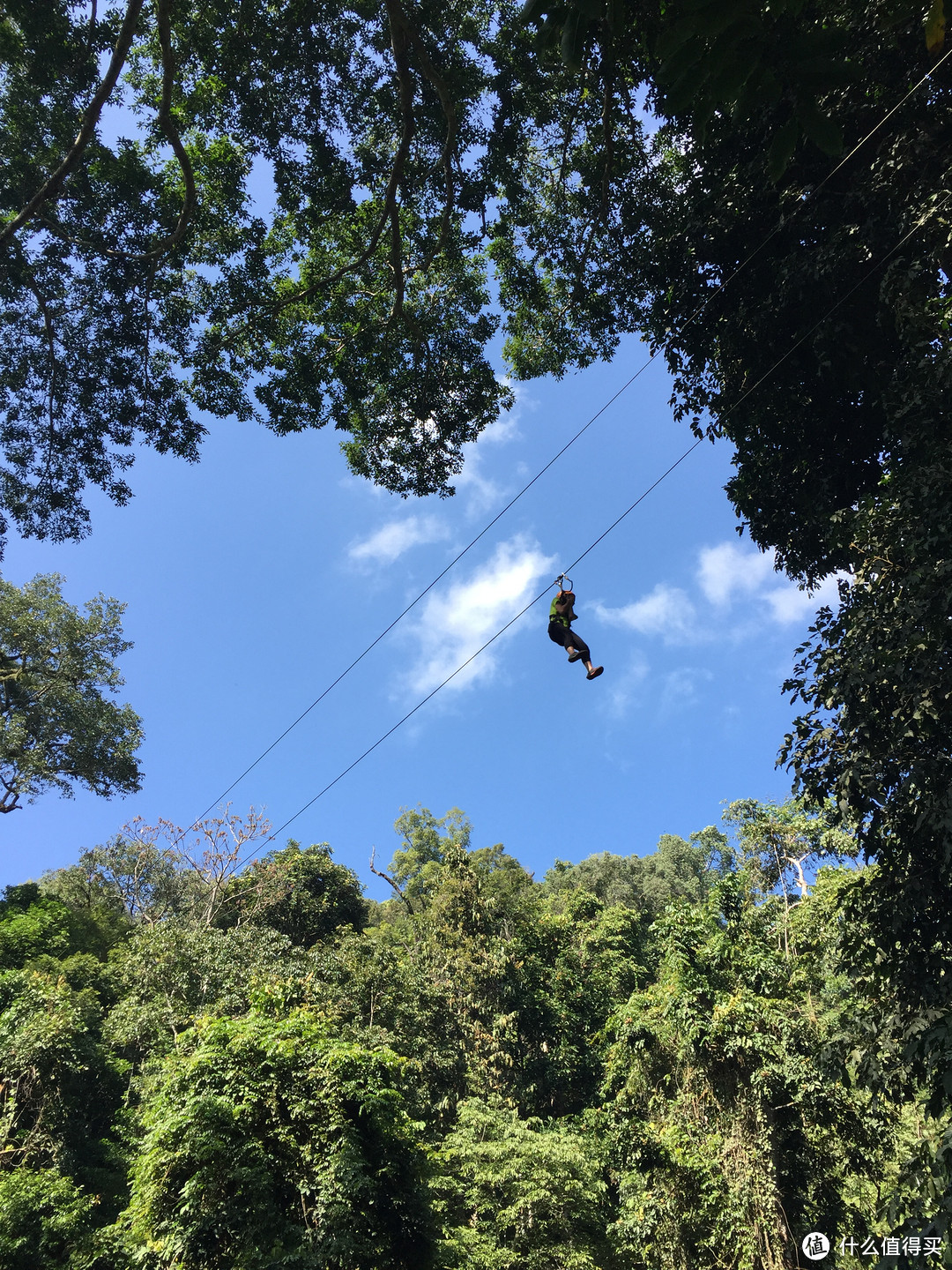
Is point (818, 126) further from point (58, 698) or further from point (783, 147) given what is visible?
point (58, 698)

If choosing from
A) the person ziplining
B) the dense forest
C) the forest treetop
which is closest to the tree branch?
the forest treetop

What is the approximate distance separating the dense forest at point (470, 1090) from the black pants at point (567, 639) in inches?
118

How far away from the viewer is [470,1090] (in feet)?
48.0

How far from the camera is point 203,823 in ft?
54.1

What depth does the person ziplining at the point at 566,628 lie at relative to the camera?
297 inches

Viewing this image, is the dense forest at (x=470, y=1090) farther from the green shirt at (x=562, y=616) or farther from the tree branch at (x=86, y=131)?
the tree branch at (x=86, y=131)

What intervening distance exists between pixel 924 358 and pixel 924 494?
1.15 m

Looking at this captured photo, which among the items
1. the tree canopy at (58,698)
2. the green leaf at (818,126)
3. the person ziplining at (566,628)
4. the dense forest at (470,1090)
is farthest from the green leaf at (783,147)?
the tree canopy at (58,698)

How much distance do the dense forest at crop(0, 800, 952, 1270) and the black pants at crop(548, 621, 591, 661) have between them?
118 inches

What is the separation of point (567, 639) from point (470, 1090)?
11.2 metres

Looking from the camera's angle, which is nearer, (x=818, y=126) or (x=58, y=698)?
(x=818, y=126)

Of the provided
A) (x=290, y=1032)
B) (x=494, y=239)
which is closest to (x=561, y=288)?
(x=494, y=239)

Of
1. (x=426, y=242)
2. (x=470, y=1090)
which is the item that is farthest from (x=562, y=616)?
(x=470, y=1090)

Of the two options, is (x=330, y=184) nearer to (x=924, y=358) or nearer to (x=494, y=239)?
(x=494, y=239)
